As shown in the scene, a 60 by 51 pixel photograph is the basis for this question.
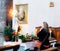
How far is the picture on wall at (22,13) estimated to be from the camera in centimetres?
883

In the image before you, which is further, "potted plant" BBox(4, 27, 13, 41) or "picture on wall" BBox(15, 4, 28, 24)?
"picture on wall" BBox(15, 4, 28, 24)

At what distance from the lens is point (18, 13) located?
9.06 m

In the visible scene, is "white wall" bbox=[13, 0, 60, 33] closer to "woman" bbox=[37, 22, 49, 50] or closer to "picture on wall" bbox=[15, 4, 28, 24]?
"picture on wall" bbox=[15, 4, 28, 24]

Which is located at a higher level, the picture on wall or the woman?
the picture on wall

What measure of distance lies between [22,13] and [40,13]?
42.8 inches

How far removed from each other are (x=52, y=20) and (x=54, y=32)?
69 centimetres

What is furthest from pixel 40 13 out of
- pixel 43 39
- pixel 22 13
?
pixel 43 39

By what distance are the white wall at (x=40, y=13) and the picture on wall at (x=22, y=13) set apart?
0.20 meters

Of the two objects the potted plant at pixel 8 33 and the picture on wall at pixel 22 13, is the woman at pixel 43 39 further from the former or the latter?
the picture on wall at pixel 22 13

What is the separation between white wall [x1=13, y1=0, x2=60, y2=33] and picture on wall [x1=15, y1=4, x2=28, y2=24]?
0.65 feet

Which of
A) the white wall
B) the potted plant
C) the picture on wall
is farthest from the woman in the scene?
the picture on wall

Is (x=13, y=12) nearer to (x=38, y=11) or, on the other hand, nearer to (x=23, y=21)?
(x=23, y=21)

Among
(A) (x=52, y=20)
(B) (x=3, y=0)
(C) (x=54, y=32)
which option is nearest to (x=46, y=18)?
(A) (x=52, y=20)

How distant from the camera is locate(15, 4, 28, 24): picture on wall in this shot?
348 inches
